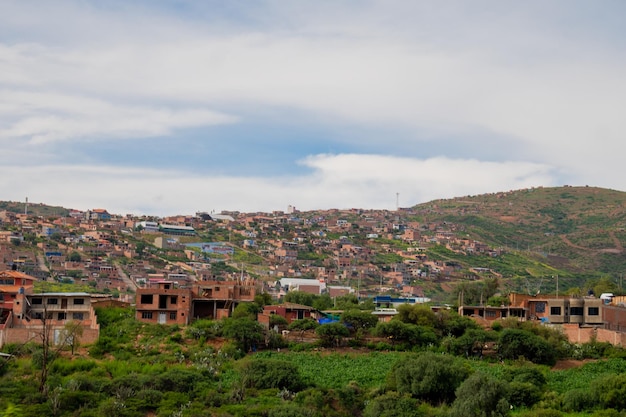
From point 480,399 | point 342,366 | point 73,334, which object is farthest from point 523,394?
point 73,334

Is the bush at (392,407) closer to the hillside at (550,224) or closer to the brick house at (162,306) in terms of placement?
the brick house at (162,306)

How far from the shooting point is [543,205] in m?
172

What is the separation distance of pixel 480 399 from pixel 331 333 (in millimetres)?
12381

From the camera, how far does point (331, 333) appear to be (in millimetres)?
49906

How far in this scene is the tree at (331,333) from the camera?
164 ft

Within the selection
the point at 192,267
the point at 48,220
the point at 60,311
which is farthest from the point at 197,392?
the point at 48,220

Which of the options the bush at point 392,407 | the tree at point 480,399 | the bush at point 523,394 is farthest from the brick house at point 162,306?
the bush at point 523,394

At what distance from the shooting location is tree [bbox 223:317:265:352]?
47.9 metres

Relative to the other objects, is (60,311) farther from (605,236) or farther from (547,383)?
(605,236)

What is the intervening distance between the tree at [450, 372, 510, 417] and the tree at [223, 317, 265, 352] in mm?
11828

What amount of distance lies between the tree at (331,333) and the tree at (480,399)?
34.7 ft

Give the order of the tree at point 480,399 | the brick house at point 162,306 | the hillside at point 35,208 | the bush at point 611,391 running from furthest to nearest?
1. the hillside at point 35,208
2. the brick house at point 162,306
3. the bush at point 611,391
4. the tree at point 480,399

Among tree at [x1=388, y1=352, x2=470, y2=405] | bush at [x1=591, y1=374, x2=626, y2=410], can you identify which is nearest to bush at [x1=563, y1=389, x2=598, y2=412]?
bush at [x1=591, y1=374, x2=626, y2=410]

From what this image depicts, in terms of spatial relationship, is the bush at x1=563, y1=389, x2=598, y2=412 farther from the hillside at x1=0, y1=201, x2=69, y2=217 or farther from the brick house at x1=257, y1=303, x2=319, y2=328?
the hillside at x1=0, y1=201, x2=69, y2=217
